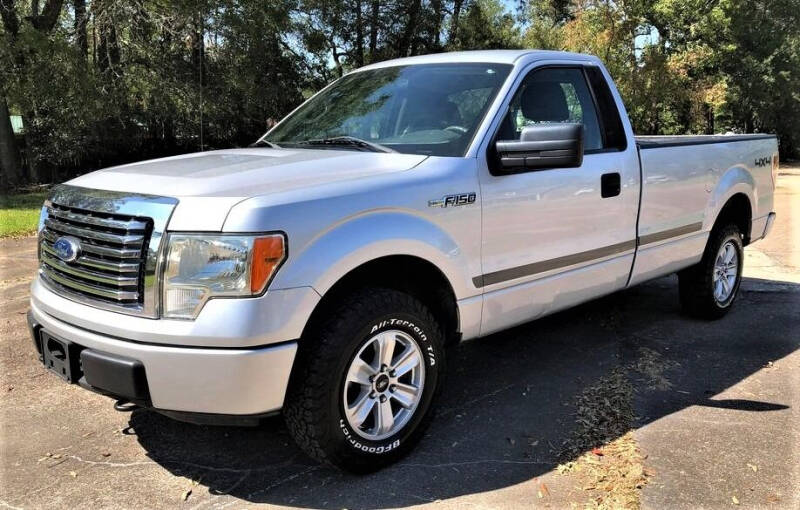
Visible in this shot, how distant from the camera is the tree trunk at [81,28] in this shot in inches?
592

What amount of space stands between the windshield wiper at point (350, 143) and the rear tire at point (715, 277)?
3215mm

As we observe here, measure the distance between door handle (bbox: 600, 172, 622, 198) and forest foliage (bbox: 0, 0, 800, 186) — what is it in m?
7.53

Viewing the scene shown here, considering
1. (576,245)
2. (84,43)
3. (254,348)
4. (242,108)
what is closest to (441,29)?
(242,108)

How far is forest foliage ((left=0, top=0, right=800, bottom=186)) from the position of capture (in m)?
14.7

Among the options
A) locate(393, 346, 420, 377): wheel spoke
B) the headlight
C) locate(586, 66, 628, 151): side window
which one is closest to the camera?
the headlight

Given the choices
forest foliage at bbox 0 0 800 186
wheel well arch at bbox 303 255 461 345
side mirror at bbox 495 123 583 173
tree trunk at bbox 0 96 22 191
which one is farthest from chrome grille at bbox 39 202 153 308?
tree trunk at bbox 0 96 22 191

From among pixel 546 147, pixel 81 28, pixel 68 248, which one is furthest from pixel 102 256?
pixel 81 28

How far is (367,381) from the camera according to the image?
309 centimetres

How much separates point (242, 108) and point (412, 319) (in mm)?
15483

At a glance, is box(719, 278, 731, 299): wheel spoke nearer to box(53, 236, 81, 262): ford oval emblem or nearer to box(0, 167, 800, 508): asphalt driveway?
box(0, 167, 800, 508): asphalt driveway

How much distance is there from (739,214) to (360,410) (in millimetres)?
4353

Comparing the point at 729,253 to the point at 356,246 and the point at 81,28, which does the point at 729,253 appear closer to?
the point at 356,246

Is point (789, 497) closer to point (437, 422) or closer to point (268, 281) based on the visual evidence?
point (437, 422)

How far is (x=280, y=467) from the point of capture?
10.7 ft
